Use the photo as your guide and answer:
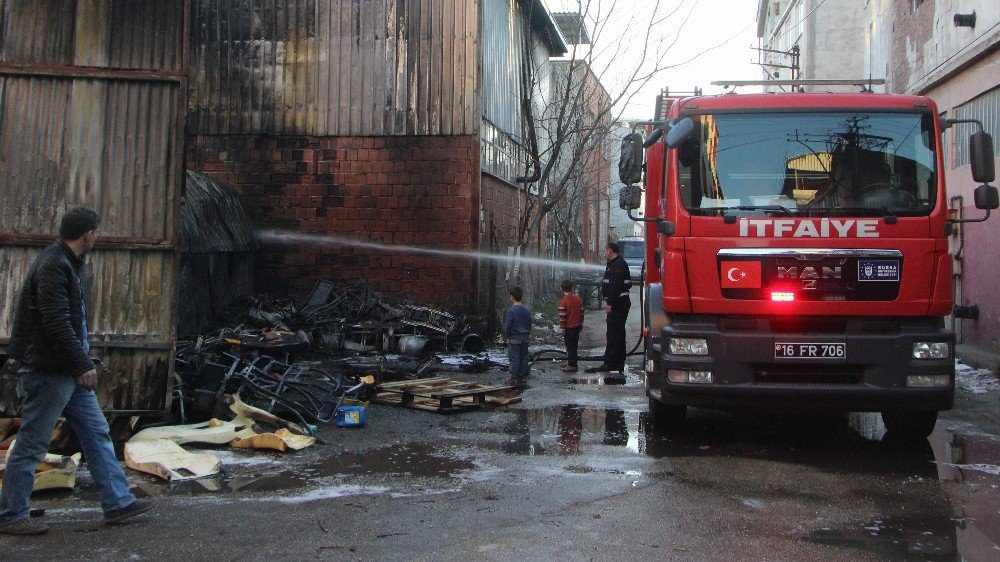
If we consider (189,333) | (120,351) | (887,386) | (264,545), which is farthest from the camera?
(189,333)

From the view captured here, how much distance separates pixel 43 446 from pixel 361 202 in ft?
36.4

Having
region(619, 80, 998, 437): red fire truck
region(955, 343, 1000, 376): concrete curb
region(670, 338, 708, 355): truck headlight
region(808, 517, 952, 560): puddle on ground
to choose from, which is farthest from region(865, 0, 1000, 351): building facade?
region(808, 517, 952, 560): puddle on ground

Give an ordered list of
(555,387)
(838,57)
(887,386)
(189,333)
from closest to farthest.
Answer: (887,386) → (555,387) → (189,333) → (838,57)

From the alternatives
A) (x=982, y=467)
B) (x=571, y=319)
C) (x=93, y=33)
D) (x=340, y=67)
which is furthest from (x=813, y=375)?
(x=340, y=67)

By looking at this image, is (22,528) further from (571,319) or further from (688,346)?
(571,319)

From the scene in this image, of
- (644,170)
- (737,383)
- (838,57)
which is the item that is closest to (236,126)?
(644,170)

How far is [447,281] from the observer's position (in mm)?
16109

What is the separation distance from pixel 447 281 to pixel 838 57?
18.1 metres

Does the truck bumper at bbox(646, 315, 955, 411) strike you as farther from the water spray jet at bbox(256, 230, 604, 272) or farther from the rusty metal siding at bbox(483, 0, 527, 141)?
the rusty metal siding at bbox(483, 0, 527, 141)

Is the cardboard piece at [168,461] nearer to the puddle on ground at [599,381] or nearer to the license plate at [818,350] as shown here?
the license plate at [818,350]

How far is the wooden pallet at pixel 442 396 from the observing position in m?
9.66

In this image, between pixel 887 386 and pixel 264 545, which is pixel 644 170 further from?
pixel 264 545

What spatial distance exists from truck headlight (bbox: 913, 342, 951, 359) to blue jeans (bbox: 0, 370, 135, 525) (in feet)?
19.4

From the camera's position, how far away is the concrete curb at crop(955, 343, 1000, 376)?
12.2m
